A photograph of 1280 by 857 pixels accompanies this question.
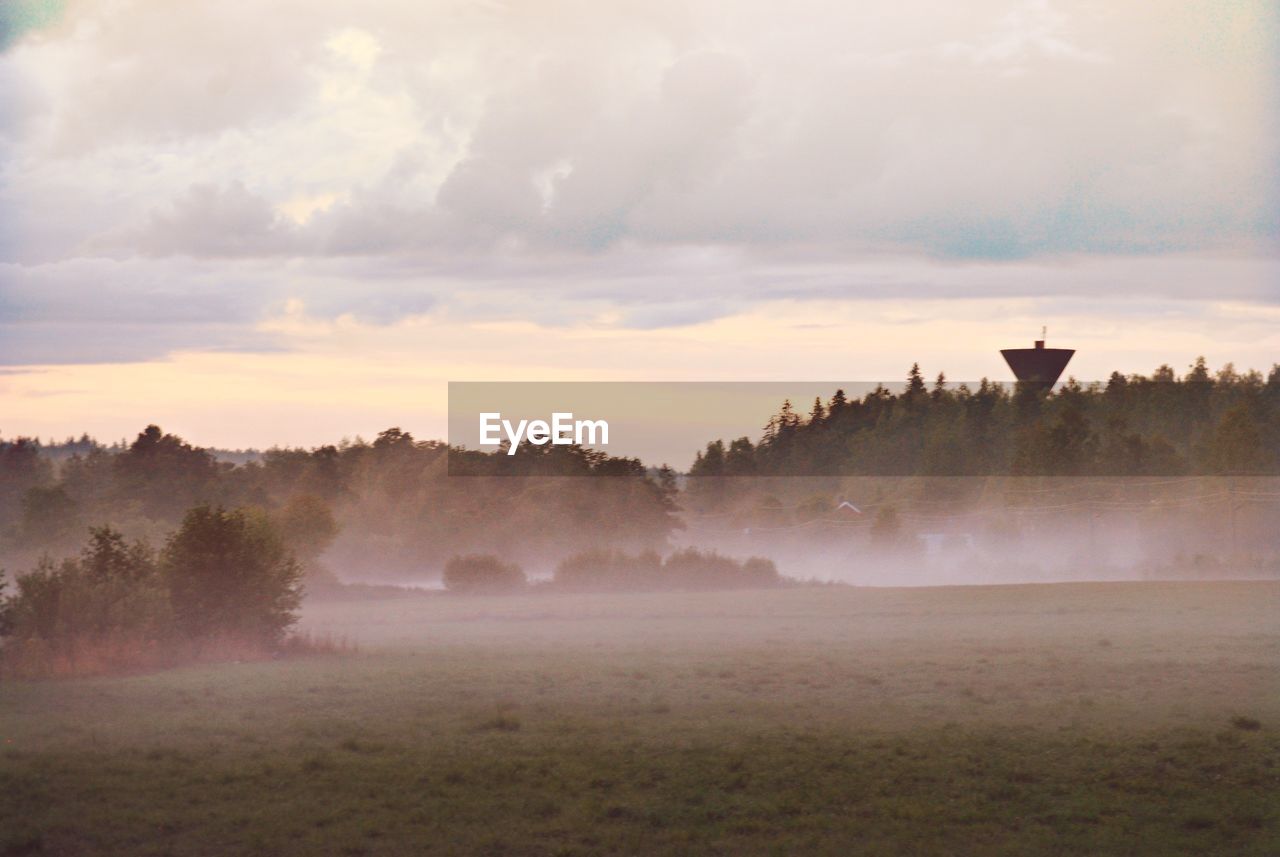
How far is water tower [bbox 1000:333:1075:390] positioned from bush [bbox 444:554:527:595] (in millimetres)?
63706

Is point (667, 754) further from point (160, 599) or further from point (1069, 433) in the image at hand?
point (1069, 433)

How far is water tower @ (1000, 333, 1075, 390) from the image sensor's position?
452ft

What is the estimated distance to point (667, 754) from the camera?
22578 mm

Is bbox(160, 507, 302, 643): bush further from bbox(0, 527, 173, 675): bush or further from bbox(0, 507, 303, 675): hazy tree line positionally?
bbox(0, 527, 173, 675): bush

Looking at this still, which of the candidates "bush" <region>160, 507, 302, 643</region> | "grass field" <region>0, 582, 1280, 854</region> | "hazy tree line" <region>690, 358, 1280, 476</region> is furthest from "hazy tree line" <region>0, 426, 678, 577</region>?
"grass field" <region>0, 582, 1280, 854</region>

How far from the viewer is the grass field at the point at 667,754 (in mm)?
18047

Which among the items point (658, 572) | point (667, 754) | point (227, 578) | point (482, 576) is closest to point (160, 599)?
point (227, 578)

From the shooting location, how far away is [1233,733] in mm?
24125

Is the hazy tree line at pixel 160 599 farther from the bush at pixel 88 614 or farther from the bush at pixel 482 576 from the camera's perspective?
the bush at pixel 482 576

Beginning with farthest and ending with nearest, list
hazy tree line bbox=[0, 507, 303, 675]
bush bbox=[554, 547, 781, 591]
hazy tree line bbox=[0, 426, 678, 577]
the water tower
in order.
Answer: the water tower → hazy tree line bbox=[0, 426, 678, 577] → bush bbox=[554, 547, 781, 591] → hazy tree line bbox=[0, 507, 303, 675]

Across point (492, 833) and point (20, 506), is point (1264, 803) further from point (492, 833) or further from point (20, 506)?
point (20, 506)

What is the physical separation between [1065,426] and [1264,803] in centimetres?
11033

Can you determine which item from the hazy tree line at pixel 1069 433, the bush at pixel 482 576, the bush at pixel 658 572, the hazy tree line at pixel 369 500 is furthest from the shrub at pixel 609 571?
the hazy tree line at pixel 1069 433

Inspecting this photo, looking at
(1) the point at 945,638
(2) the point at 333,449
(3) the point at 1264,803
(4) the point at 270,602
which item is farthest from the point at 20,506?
(3) the point at 1264,803
